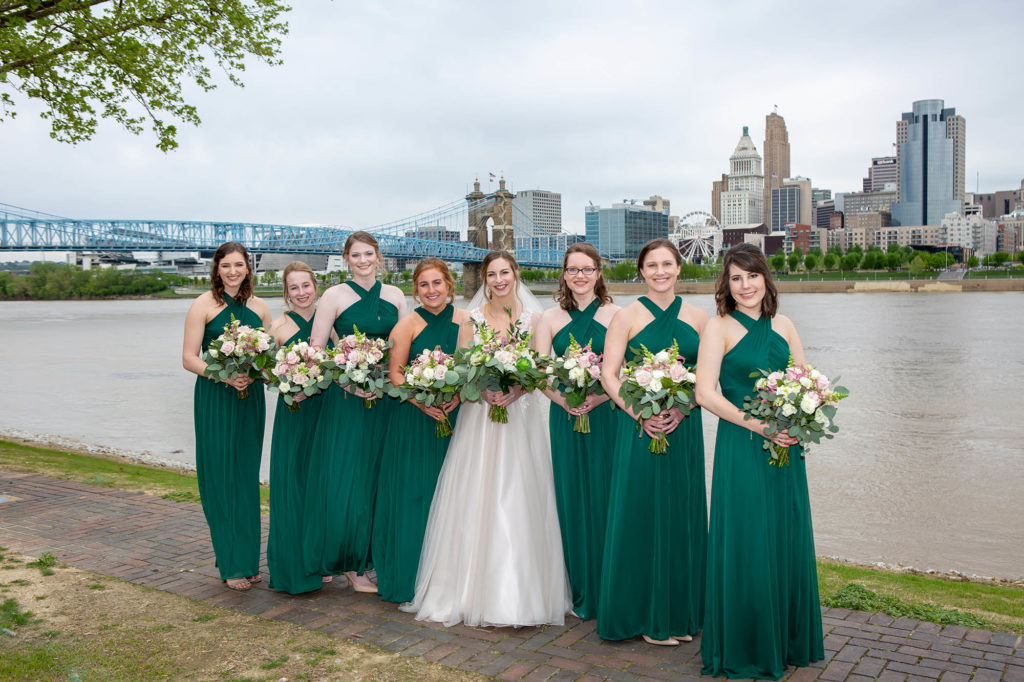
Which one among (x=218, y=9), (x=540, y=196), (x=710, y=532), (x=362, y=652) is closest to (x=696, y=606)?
(x=710, y=532)

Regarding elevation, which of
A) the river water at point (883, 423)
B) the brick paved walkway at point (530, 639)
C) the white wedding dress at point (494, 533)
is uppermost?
the white wedding dress at point (494, 533)

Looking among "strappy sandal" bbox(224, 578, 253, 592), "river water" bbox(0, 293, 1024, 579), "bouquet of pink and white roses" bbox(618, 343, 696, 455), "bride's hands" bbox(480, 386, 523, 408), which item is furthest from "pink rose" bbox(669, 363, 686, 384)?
Answer: "river water" bbox(0, 293, 1024, 579)

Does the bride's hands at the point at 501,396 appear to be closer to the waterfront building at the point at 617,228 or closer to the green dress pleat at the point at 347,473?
the green dress pleat at the point at 347,473

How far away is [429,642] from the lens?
4.20 metres

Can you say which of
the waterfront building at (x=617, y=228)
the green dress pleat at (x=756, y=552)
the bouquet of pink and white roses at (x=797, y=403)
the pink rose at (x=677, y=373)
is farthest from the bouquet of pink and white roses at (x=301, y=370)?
the waterfront building at (x=617, y=228)

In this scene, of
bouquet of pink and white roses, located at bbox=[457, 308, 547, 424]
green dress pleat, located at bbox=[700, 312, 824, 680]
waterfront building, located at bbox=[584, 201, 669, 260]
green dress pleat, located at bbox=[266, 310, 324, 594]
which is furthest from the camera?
waterfront building, located at bbox=[584, 201, 669, 260]

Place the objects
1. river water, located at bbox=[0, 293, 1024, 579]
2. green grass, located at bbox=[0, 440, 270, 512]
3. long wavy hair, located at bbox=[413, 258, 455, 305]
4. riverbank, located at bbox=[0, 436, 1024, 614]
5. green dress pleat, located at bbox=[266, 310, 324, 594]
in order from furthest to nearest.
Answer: river water, located at bbox=[0, 293, 1024, 579] → green grass, located at bbox=[0, 440, 270, 512] → riverbank, located at bbox=[0, 436, 1024, 614] → green dress pleat, located at bbox=[266, 310, 324, 594] → long wavy hair, located at bbox=[413, 258, 455, 305]

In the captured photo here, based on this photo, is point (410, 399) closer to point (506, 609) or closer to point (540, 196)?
point (506, 609)

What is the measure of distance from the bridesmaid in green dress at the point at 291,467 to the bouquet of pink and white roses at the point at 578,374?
5.27 feet

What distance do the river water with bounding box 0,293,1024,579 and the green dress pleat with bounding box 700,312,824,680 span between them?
173 inches

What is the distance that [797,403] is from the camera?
356 cm

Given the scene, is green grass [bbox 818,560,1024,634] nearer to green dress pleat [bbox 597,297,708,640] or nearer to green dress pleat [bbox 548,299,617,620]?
green dress pleat [bbox 597,297,708,640]

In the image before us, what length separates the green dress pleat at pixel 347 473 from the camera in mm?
4934

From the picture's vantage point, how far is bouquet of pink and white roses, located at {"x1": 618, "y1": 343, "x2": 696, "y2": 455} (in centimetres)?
388
